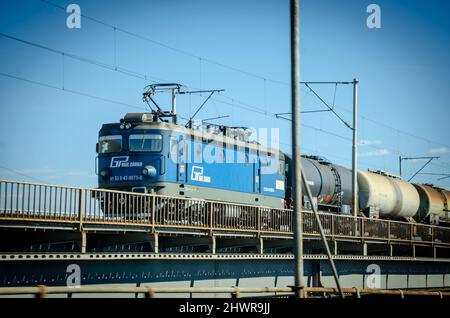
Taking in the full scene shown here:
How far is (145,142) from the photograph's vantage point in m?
26.0

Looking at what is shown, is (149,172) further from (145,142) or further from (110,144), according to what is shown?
(110,144)

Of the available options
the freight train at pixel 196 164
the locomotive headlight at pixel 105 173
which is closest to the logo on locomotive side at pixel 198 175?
the freight train at pixel 196 164

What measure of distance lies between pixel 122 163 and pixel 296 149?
1137 centimetres

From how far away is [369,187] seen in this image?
3997cm

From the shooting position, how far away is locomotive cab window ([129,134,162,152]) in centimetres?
2581

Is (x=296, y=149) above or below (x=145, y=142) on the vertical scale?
below

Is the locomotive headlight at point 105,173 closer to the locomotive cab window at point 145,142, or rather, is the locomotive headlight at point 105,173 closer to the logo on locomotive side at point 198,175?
the locomotive cab window at point 145,142

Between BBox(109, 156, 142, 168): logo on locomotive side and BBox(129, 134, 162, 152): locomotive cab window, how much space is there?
19.4 inches

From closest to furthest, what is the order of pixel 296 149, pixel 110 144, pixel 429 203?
pixel 296 149 < pixel 110 144 < pixel 429 203

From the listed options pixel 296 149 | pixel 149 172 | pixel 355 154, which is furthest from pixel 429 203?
pixel 296 149
